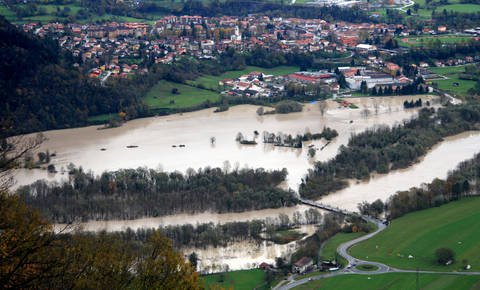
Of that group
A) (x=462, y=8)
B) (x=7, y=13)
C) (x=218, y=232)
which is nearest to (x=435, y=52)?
(x=462, y=8)

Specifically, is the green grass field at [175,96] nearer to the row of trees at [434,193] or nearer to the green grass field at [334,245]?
the row of trees at [434,193]

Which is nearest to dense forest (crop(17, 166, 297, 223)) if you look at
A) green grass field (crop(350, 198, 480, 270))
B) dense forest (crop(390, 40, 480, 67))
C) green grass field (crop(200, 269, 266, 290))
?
green grass field (crop(350, 198, 480, 270))

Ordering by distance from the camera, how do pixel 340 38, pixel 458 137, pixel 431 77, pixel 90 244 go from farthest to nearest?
pixel 340 38
pixel 431 77
pixel 458 137
pixel 90 244

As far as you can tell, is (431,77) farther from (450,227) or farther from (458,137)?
(450,227)

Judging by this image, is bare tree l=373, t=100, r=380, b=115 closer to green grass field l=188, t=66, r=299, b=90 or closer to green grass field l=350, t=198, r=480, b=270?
green grass field l=188, t=66, r=299, b=90

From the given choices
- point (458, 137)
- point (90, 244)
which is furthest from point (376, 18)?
point (90, 244)

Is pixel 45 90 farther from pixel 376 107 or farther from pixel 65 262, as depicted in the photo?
pixel 65 262
